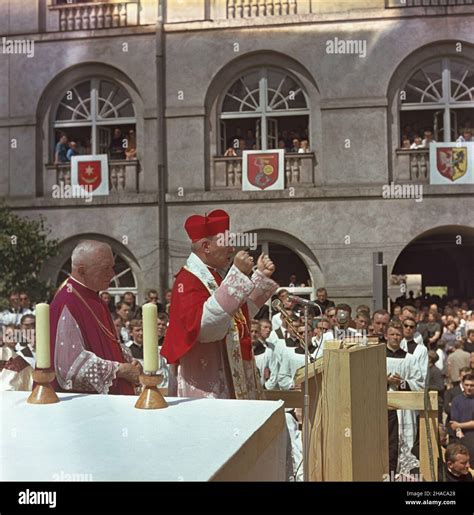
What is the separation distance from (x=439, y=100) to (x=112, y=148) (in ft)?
15.5

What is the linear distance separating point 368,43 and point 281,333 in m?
5.39

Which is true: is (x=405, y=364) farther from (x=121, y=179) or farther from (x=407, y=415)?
(x=121, y=179)

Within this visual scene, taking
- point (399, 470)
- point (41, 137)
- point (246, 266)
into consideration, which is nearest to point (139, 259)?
point (41, 137)

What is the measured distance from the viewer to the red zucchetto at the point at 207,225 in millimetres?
3570

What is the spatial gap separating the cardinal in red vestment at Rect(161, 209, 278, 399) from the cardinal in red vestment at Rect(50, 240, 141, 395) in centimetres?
25

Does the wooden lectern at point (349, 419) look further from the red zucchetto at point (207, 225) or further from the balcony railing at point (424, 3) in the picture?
the balcony railing at point (424, 3)

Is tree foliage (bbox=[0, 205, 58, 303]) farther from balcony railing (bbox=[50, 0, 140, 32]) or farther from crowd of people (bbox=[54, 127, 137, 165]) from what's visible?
balcony railing (bbox=[50, 0, 140, 32])

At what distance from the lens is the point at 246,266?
10.6 ft

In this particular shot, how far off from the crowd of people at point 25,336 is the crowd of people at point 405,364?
940mm

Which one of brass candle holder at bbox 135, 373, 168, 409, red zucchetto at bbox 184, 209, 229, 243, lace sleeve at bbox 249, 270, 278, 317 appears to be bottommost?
brass candle holder at bbox 135, 373, 168, 409

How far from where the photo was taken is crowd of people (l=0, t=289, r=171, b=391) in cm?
418

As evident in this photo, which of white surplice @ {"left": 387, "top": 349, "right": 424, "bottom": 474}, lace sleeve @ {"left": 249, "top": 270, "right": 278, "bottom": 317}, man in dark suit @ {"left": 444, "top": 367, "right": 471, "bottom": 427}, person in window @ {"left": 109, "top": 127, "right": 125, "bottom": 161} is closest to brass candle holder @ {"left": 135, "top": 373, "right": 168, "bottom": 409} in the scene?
lace sleeve @ {"left": 249, "top": 270, "right": 278, "bottom": 317}

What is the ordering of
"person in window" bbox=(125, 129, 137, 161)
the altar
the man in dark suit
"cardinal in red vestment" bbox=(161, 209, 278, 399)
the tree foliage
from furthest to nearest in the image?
1. "person in window" bbox=(125, 129, 137, 161)
2. the tree foliage
3. the man in dark suit
4. "cardinal in red vestment" bbox=(161, 209, 278, 399)
5. the altar

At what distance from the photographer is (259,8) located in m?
11.2
